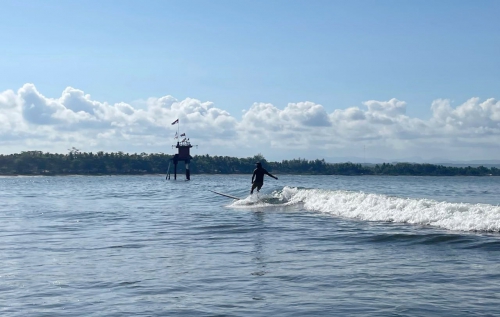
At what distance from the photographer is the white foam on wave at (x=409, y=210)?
17.9 m

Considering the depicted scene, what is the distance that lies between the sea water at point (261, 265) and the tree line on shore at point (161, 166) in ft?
448

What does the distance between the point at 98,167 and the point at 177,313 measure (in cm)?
15188

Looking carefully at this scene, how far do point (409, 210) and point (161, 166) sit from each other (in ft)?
456

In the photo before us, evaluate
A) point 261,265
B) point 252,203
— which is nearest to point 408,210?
point 261,265

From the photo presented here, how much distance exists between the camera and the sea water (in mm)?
9125

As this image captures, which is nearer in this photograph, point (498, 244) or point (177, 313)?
point (177, 313)

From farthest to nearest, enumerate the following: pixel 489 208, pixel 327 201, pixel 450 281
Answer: pixel 327 201 → pixel 489 208 → pixel 450 281

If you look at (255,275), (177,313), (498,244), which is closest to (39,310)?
(177,313)

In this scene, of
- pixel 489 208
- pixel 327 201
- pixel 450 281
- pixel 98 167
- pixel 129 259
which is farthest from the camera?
pixel 98 167

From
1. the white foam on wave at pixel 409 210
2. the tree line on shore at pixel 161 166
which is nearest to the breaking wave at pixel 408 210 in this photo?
the white foam on wave at pixel 409 210

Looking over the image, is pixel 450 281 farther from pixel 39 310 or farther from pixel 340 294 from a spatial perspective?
pixel 39 310

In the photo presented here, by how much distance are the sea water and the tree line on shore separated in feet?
448

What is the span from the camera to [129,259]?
13.4 meters

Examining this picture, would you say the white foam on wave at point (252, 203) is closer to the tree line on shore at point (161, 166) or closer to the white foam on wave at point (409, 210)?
the white foam on wave at point (409, 210)
